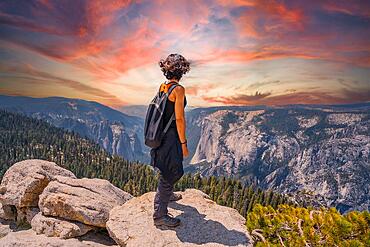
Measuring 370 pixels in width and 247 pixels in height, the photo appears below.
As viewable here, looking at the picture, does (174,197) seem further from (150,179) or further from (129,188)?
(150,179)

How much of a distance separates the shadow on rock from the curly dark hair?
4.69m

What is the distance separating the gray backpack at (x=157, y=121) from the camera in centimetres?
762

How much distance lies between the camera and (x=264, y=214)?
9.20 m

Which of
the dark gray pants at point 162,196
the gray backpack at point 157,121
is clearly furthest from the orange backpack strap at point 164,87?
the dark gray pants at point 162,196

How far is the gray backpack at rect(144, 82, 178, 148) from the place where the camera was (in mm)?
7617

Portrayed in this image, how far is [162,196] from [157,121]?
2.34 meters

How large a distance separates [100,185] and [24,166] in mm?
3992

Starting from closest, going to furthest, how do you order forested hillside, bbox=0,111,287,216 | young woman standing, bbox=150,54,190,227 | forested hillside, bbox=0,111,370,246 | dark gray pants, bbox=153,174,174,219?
forested hillside, bbox=0,111,370,246
young woman standing, bbox=150,54,190,227
dark gray pants, bbox=153,174,174,219
forested hillside, bbox=0,111,287,216

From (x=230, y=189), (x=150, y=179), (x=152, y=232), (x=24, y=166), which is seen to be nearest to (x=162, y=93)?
(x=152, y=232)

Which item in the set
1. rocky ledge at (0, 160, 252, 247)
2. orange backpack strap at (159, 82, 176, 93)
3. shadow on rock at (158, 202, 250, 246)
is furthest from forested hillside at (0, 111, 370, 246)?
orange backpack strap at (159, 82, 176, 93)

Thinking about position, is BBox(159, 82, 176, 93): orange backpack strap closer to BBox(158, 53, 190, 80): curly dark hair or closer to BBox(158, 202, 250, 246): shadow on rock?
BBox(158, 53, 190, 80): curly dark hair

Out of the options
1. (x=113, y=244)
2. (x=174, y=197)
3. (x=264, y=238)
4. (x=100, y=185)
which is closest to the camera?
(x=264, y=238)

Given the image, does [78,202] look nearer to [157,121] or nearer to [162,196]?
[162,196]

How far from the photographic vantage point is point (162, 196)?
27.5 feet
